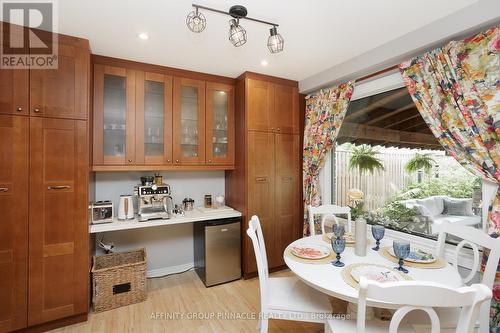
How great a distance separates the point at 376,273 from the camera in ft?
4.78

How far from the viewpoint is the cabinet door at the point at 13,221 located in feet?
6.29

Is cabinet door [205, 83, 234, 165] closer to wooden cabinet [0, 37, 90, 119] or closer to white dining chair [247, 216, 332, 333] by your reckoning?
wooden cabinet [0, 37, 90, 119]

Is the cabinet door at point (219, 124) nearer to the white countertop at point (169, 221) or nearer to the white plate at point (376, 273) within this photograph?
the white countertop at point (169, 221)

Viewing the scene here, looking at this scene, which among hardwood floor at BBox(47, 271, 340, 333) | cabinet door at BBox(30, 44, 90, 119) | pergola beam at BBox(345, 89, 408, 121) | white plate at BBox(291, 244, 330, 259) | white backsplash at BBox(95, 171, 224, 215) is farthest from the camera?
white backsplash at BBox(95, 171, 224, 215)

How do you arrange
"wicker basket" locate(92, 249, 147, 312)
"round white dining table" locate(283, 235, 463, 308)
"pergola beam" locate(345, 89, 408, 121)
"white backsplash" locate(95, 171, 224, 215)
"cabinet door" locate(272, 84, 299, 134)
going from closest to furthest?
"round white dining table" locate(283, 235, 463, 308) < "wicker basket" locate(92, 249, 147, 312) < "pergola beam" locate(345, 89, 408, 121) < "white backsplash" locate(95, 171, 224, 215) < "cabinet door" locate(272, 84, 299, 134)

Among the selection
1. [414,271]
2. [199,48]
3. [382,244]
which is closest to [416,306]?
[414,271]

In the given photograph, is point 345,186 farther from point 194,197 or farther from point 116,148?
point 116,148

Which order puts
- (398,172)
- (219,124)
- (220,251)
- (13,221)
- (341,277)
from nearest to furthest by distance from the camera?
1. (341,277)
2. (13,221)
3. (398,172)
4. (220,251)
5. (219,124)

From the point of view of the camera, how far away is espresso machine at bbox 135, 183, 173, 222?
8.68 ft

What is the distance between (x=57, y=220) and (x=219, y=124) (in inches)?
74.3

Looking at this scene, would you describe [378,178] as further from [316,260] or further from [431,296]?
[431,296]

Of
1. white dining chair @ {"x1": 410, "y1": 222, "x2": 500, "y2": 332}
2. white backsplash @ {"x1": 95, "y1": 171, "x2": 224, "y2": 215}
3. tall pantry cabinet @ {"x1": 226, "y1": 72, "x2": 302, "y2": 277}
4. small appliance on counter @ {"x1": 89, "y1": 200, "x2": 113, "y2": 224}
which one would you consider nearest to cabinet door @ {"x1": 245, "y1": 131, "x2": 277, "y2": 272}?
tall pantry cabinet @ {"x1": 226, "y1": 72, "x2": 302, "y2": 277}

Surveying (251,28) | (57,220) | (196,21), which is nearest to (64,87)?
(57,220)

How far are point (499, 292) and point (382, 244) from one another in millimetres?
715
